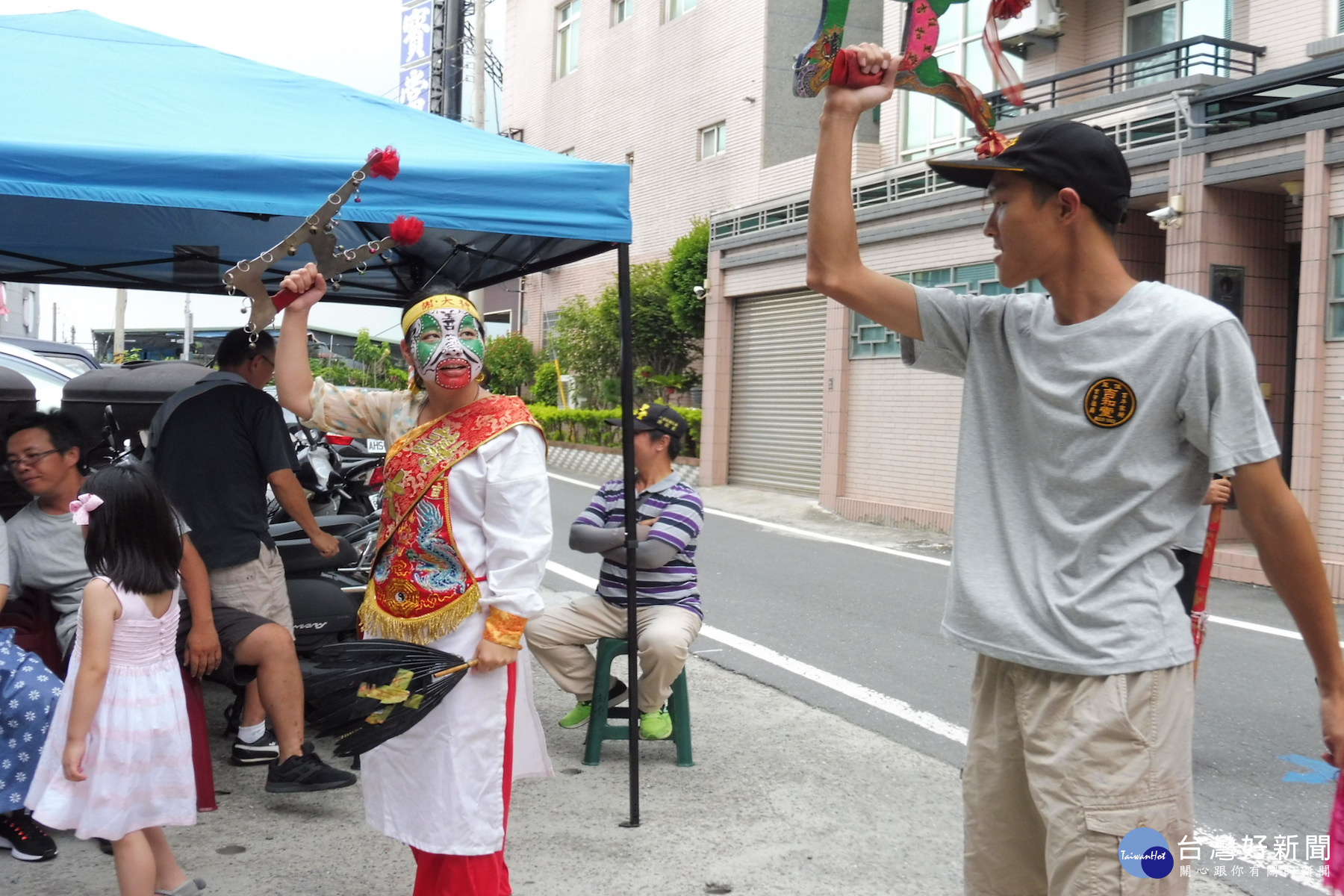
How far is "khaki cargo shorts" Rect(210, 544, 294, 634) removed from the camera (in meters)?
4.61

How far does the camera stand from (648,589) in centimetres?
511

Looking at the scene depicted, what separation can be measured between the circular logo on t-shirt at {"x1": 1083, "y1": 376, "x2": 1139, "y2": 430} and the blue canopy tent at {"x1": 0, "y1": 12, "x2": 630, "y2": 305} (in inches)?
98.2

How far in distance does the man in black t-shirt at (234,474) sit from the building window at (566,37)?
27.3m

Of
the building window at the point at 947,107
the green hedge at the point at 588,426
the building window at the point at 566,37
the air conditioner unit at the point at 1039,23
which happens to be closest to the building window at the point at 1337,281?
the air conditioner unit at the point at 1039,23

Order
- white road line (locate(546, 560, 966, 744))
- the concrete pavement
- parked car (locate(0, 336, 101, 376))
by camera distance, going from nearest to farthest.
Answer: the concrete pavement → white road line (locate(546, 560, 966, 744)) → parked car (locate(0, 336, 101, 376))

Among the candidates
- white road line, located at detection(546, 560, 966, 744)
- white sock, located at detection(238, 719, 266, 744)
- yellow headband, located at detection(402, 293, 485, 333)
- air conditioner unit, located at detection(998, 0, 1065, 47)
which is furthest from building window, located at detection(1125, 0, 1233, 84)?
white sock, located at detection(238, 719, 266, 744)

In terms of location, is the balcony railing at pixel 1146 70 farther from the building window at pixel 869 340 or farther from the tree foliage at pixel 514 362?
the tree foliage at pixel 514 362

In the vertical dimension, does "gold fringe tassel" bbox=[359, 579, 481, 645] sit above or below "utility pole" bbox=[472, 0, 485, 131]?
below

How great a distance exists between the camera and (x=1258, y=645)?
8297mm

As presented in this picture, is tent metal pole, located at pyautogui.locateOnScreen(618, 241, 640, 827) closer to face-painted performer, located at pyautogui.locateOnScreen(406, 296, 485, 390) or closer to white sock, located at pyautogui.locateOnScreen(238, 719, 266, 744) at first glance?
face-painted performer, located at pyautogui.locateOnScreen(406, 296, 485, 390)

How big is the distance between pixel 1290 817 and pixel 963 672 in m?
2.49

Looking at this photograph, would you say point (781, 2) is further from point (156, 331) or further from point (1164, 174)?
point (156, 331)

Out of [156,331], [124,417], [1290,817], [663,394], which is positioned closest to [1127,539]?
[1290,817]

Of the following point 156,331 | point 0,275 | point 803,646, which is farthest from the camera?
point 156,331
